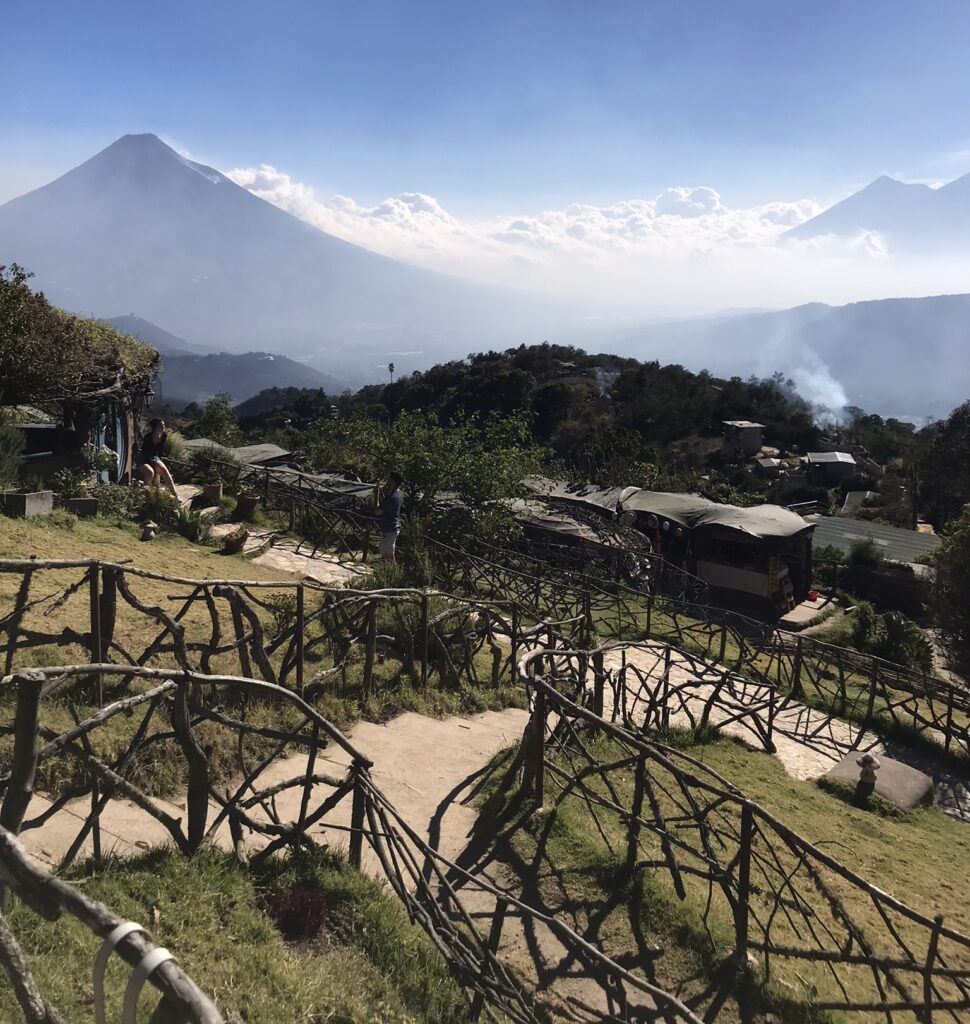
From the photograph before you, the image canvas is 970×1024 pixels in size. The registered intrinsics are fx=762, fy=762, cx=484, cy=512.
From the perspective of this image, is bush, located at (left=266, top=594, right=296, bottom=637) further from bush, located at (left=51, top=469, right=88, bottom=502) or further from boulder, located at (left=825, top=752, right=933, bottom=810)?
boulder, located at (left=825, top=752, right=933, bottom=810)

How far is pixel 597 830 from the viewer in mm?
6414

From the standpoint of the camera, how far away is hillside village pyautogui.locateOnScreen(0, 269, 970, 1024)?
3908 millimetres

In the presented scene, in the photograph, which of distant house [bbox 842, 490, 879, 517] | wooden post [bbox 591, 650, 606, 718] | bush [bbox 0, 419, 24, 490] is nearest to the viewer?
wooden post [bbox 591, 650, 606, 718]

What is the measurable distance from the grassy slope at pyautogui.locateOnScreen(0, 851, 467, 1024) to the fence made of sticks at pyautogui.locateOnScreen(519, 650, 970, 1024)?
1.77 meters

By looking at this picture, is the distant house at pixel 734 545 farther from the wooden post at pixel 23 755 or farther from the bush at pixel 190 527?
the wooden post at pixel 23 755

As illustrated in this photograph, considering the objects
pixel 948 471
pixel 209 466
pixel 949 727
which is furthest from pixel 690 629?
pixel 948 471

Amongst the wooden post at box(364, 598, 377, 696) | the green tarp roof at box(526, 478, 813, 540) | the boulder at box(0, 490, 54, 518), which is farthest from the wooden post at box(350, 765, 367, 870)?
the green tarp roof at box(526, 478, 813, 540)

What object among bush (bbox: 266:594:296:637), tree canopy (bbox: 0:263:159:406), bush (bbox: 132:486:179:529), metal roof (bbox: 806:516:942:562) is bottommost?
metal roof (bbox: 806:516:942:562)

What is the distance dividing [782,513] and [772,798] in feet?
59.3

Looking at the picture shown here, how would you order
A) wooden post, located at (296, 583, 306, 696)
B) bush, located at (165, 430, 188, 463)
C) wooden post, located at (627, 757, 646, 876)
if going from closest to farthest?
1. wooden post, located at (627, 757, 646, 876)
2. wooden post, located at (296, 583, 306, 696)
3. bush, located at (165, 430, 188, 463)

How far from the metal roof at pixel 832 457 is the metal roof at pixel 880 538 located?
61.7 feet

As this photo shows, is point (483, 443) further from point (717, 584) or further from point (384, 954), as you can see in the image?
point (384, 954)

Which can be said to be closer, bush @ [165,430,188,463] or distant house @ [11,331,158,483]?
distant house @ [11,331,158,483]

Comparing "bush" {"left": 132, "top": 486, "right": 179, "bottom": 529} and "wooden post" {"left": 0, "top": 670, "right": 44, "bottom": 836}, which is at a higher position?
"wooden post" {"left": 0, "top": 670, "right": 44, "bottom": 836}
